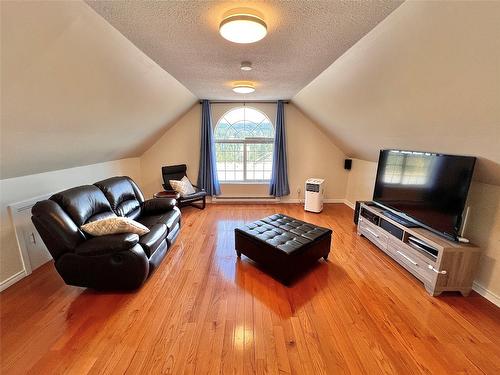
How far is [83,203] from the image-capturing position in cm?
229

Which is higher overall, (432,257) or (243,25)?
(243,25)

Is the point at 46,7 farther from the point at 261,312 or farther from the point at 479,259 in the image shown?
the point at 479,259

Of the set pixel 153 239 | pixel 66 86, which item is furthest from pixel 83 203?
pixel 66 86

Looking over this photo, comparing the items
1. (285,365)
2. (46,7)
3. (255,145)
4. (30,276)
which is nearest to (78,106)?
(46,7)

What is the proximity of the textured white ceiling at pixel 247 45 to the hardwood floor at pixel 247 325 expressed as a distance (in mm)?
2293

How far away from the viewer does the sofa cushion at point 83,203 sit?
6.99 feet

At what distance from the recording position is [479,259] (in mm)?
2092

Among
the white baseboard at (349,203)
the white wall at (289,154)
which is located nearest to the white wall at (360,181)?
the white baseboard at (349,203)

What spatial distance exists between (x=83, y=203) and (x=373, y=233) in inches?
140

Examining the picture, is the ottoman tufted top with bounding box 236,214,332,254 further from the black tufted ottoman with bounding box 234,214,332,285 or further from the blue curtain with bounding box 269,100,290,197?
the blue curtain with bounding box 269,100,290,197

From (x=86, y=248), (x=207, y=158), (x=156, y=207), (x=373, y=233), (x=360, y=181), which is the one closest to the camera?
(x=86, y=248)

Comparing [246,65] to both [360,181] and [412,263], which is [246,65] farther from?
[360,181]

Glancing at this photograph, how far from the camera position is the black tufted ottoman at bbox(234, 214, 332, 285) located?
2.20 meters

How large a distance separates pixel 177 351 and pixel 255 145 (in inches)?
167
